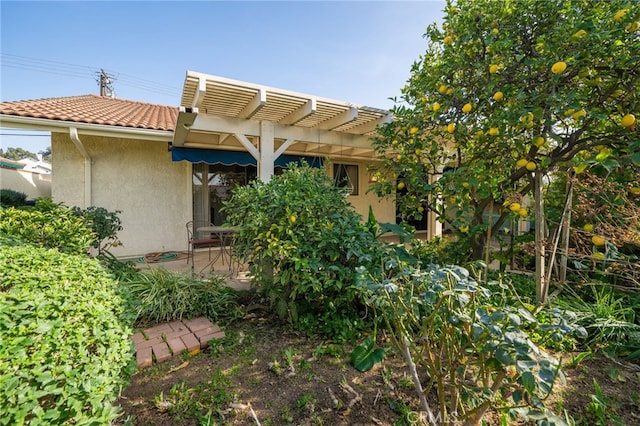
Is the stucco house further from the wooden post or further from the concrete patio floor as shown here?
the wooden post

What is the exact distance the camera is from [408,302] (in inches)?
76.9

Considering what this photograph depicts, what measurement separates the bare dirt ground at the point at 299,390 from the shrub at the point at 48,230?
2.31 metres

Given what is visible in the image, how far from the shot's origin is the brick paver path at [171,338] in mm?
3041

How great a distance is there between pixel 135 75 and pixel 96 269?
95.8ft

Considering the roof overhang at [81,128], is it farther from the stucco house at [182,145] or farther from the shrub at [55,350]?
the shrub at [55,350]

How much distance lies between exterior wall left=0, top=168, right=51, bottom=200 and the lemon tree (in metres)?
19.6

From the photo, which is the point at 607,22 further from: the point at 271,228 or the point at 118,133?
the point at 118,133

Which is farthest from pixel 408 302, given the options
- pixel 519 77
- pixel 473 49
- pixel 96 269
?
pixel 473 49

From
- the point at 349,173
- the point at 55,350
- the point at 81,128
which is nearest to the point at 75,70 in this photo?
the point at 81,128

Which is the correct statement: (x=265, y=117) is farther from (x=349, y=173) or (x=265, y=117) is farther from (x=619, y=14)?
(x=349, y=173)

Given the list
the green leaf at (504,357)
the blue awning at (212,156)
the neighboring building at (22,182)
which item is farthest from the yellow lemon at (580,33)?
the neighboring building at (22,182)

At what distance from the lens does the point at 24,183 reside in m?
16.9

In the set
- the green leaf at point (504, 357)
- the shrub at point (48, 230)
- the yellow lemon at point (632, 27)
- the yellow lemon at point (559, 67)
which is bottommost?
the green leaf at point (504, 357)

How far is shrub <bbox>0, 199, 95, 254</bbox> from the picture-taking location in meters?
3.68
